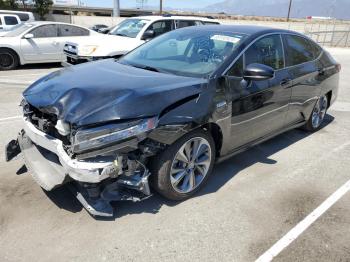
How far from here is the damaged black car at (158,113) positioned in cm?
300

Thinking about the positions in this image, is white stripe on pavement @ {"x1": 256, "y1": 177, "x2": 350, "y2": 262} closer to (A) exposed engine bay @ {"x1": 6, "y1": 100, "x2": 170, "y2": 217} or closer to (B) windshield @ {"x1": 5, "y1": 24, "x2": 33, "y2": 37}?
(A) exposed engine bay @ {"x1": 6, "y1": 100, "x2": 170, "y2": 217}

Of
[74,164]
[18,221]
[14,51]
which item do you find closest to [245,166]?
[74,164]

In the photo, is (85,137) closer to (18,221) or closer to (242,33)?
(18,221)

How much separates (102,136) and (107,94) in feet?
1.45

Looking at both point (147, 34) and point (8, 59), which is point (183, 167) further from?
point (8, 59)

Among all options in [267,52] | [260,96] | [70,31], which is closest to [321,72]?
[267,52]

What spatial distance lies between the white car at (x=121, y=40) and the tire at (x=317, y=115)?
16.3ft

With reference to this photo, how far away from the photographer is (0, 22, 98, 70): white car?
10961mm

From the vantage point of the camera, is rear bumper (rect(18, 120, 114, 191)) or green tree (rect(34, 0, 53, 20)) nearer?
rear bumper (rect(18, 120, 114, 191))

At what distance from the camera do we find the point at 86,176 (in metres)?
2.92

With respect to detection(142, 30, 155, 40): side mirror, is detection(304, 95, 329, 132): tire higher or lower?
lower

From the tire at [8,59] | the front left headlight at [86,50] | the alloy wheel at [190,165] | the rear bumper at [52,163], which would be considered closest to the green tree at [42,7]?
the tire at [8,59]

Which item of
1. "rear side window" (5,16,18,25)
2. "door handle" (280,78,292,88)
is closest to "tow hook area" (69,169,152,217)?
"door handle" (280,78,292,88)

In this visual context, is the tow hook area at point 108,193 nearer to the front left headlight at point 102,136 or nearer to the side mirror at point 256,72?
the front left headlight at point 102,136
